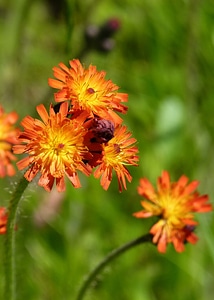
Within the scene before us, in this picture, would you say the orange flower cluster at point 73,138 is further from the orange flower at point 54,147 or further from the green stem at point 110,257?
the green stem at point 110,257

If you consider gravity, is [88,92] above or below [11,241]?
above

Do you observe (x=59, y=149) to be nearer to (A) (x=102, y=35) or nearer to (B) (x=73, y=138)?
(B) (x=73, y=138)

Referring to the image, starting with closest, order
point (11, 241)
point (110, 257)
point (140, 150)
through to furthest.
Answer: point (11, 241)
point (110, 257)
point (140, 150)

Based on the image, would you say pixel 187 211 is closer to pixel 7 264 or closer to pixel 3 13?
pixel 7 264

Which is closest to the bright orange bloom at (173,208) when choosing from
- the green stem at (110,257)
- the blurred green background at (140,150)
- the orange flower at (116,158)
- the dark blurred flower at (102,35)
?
the green stem at (110,257)

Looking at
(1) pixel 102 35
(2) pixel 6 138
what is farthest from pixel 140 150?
(2) pixel 6 138
